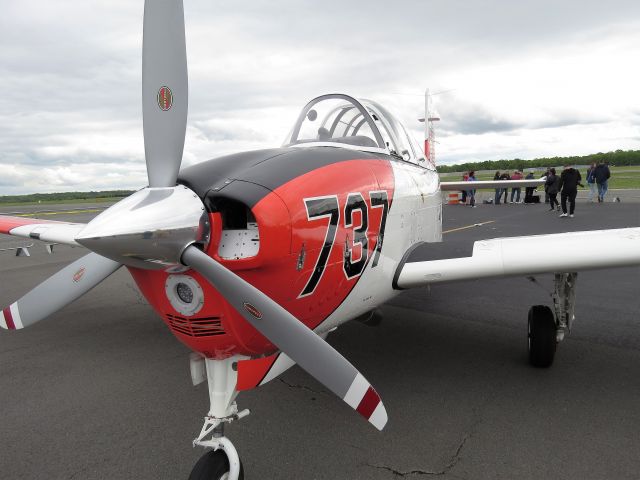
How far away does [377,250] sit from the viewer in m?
3.09

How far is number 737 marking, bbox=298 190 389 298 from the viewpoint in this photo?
2.44 m

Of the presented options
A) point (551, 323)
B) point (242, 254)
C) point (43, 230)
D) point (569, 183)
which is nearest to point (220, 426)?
point (242, 254)

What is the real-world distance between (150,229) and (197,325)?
0.64 metres

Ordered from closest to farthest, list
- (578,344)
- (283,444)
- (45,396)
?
(283,444), (45,396), (578,344)

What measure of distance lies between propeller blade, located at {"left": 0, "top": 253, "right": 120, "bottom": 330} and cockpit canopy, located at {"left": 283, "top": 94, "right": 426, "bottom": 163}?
1.85 metres

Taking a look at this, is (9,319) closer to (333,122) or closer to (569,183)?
(333,122)

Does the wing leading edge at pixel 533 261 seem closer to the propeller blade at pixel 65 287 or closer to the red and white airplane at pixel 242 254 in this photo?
the red and white airplane at pixel 242 254

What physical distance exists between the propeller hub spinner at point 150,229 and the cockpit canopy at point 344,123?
199 cm

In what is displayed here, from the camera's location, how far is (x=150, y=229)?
184 cm

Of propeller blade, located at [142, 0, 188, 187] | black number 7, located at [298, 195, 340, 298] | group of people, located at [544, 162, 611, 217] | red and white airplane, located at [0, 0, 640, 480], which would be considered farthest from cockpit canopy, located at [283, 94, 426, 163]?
group of people, located at [544, 162, 611, 217]

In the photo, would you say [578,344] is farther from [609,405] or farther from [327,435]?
[327,435]

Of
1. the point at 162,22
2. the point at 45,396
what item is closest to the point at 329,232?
the point at 162,22

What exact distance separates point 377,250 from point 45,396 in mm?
3106

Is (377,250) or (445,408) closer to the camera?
(377,250)
